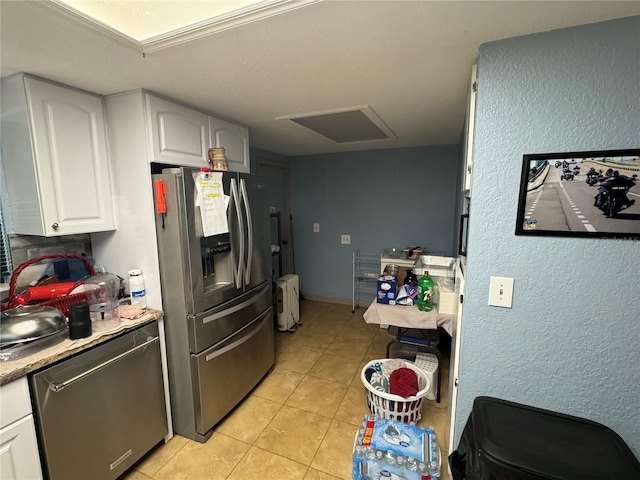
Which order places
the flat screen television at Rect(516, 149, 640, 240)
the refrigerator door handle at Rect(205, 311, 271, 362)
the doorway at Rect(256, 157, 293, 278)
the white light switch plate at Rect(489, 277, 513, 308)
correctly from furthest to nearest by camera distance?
the doorway at Rect(256, 157, 293, 278) < the refrigerator door handle at Rect(205, 311, 271, 362) < the white light switch plate at Rect(489, 277, 513, 308) < the flat screen television at Rect(516, 149, 640, 240)

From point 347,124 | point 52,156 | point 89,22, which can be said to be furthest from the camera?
point 347,124

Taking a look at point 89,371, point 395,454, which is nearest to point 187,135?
point 89,371

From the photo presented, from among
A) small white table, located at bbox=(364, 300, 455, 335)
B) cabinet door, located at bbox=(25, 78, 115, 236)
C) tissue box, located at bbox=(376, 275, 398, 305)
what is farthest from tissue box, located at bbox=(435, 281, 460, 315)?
cabinet door, located at bbox=(25, 78, 115, 236)

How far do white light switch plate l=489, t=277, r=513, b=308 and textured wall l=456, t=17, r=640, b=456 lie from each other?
23 millimetres

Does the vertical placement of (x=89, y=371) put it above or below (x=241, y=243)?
below

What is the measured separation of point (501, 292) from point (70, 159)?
7.31 feet

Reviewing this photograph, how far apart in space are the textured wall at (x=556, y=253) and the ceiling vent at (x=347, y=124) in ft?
3.34

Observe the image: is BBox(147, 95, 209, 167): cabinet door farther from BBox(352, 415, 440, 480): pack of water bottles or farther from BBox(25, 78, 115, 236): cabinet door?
BBox(352, 415, 440, 480): pack of water bottles

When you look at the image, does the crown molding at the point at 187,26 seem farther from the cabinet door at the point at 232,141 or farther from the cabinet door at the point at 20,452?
the cabinet door at the point at 20,452

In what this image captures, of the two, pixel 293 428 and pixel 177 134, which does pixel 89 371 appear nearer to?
pixel 293 428

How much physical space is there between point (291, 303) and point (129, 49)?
106 inches

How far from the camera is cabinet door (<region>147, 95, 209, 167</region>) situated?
1673 mm

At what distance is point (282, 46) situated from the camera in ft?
3.88

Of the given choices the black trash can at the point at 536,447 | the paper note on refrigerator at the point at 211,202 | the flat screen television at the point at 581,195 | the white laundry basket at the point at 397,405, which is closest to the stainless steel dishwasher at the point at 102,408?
the paper note on refrigerator at the point at 211,202
